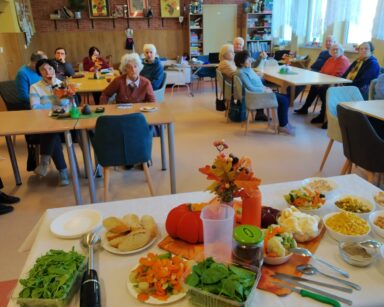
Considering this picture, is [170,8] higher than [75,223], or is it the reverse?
[170,8]

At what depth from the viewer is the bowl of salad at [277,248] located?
99 cm

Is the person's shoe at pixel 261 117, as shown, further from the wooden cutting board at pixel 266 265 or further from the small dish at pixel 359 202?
the wooden cutting board at pixel 266 265

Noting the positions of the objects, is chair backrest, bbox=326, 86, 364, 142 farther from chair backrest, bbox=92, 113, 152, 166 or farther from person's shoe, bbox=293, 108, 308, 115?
person's shoe, bbox=293, 108, 308, 115

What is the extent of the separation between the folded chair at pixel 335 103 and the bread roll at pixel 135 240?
243 centimetres

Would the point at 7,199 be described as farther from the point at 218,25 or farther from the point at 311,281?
the point at 218,25

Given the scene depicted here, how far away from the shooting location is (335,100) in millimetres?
3215

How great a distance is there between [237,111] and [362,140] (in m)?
2.82

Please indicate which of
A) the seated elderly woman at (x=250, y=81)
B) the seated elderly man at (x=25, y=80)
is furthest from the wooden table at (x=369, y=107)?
the seated elderly man at (x=25, y=80)

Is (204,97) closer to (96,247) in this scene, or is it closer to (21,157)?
(21,157)

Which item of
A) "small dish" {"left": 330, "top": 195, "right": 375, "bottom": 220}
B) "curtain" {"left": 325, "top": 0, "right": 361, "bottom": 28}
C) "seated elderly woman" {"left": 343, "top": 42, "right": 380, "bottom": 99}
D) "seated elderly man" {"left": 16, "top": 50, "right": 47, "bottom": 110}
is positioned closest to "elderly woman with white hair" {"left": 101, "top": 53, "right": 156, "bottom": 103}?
"seated elderly man" {"left": 16, "top": 50, "right": 47, "bottom": 110}

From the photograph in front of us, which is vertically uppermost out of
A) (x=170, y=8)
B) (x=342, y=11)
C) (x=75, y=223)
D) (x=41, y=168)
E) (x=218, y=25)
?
(x=170, y=8)

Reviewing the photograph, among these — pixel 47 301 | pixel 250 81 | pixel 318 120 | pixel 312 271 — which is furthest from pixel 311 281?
pixel 318 120

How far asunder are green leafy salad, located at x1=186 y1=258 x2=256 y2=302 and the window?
19.4ft

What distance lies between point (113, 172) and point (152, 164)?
438mm
